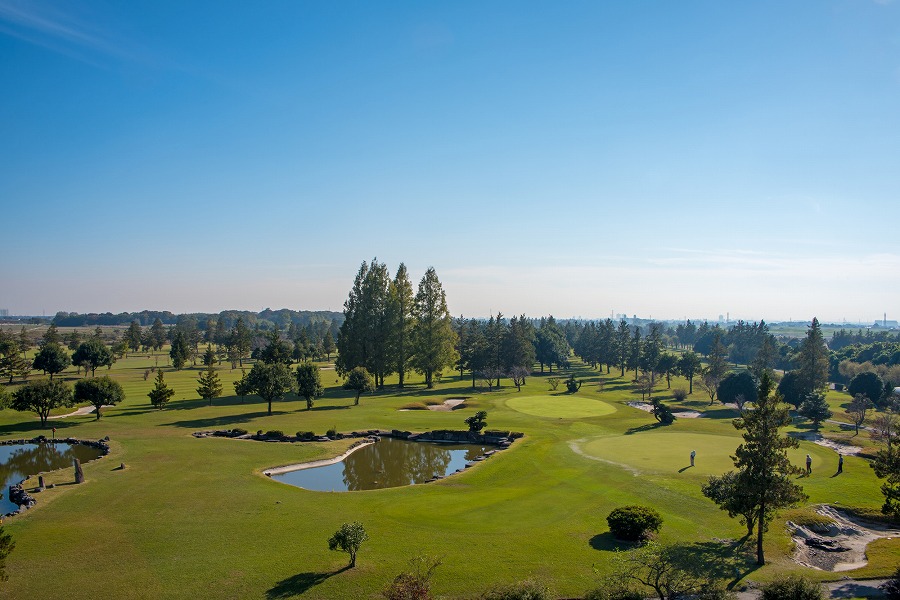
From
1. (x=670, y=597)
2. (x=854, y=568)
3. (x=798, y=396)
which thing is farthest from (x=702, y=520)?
(x=798, y=396)

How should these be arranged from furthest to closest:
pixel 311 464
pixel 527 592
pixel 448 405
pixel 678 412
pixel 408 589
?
pixel 448 405 → pixel 678 412 → pixel 311 464 → pixel 408 589 → pixel 527 592

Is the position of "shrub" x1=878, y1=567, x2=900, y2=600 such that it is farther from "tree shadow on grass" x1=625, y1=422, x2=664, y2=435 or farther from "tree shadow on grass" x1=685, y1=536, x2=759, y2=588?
"tree shadow on grass" x1=625, y1=422, x2=664, y2=435

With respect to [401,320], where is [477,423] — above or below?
below

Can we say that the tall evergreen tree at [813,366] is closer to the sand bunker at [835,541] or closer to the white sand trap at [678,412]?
the white sand trap at [678,412]

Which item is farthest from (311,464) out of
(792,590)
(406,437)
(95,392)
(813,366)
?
(813,366)

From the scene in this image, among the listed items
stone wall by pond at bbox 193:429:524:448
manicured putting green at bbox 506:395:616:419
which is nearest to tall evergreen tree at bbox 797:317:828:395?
manicured putting green at bbox 506:395:616:419

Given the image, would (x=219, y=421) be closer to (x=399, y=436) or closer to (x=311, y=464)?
(x=311, y=464)
